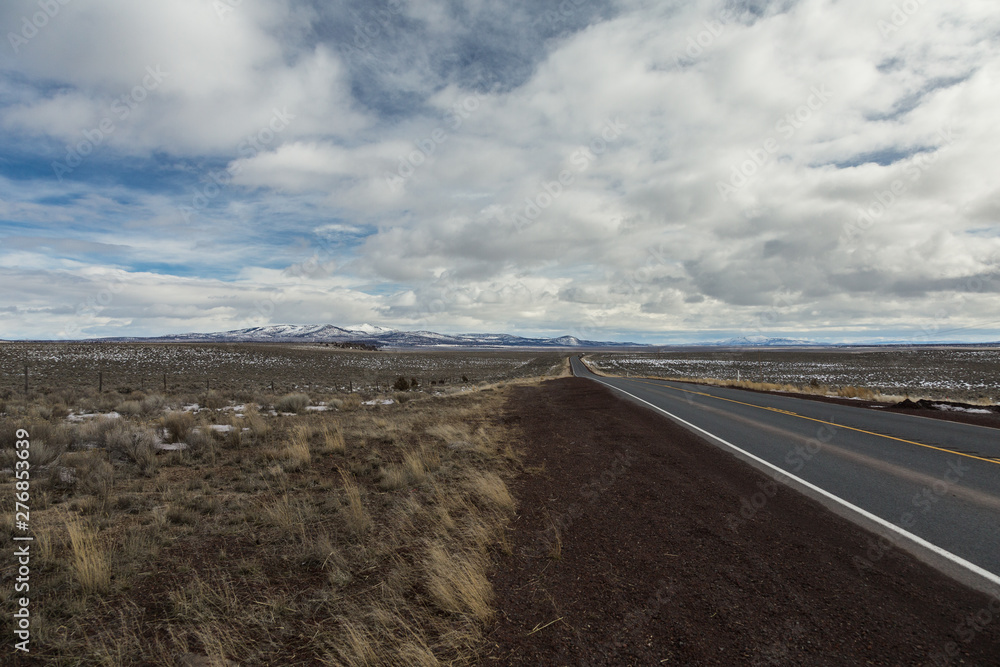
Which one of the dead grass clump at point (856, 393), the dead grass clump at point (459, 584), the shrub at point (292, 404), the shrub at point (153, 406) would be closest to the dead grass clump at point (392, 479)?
the dead grass clump at point (459, 584)

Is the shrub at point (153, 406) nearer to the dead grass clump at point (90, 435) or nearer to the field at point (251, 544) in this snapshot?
the field at point (251, 544)

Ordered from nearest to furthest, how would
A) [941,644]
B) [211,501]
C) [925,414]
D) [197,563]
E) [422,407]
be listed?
[941,644] → [197,563] → [211,501] → [925,414] → [422,407]

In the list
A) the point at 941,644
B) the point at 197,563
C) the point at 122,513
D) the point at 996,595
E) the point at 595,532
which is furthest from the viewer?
the point at 122,513


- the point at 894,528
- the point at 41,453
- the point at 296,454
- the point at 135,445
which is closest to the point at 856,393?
the point at 894,528

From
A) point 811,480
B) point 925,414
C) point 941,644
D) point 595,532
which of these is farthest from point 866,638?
point 925,414

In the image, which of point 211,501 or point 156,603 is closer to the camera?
point 156,603

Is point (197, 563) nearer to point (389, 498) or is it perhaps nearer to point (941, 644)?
point (389, 498)
